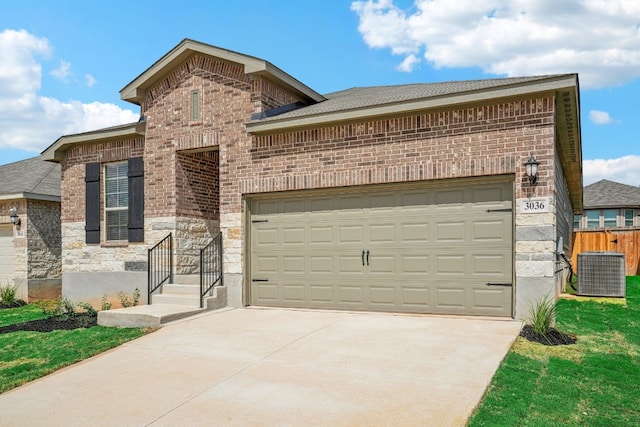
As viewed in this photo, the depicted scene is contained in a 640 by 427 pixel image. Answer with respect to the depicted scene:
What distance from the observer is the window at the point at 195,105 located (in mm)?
10773

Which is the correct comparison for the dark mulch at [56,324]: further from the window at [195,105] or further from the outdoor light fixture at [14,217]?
the outdoor light fixture at [14,217]

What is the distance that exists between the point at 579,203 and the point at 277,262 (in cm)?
1598

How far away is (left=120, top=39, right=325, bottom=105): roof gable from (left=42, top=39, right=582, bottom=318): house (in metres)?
0.03

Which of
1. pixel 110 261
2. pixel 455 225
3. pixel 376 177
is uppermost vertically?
pixel 376 177

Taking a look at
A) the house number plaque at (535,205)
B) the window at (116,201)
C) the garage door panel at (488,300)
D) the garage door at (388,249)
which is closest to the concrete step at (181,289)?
the garage door at (388,249)

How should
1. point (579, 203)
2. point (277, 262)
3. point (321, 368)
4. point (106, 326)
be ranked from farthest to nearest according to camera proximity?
point (579, 203)
point (277, 262)
point (106, 326)
point (321, 368)

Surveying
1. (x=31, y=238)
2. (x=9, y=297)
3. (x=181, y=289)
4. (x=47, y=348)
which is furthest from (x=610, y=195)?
(x=47, y=348)

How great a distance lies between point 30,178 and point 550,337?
1531cm

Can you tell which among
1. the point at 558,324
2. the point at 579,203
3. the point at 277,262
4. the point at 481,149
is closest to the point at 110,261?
the point at 277,262

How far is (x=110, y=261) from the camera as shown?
39.3 ft

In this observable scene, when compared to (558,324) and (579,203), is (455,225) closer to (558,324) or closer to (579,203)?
(558,324)

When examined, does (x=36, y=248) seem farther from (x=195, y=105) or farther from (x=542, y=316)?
(x=542, y=316)

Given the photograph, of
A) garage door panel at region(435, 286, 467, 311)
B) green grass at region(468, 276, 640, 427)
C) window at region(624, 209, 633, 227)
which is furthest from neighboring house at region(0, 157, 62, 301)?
window at region(624, 209, 633, 227)

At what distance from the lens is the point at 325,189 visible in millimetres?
9336
